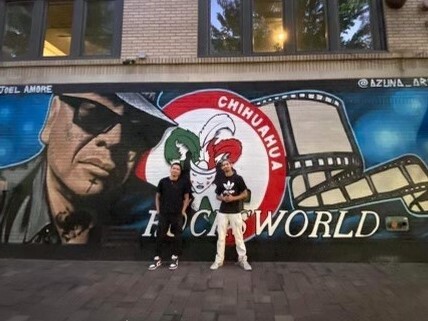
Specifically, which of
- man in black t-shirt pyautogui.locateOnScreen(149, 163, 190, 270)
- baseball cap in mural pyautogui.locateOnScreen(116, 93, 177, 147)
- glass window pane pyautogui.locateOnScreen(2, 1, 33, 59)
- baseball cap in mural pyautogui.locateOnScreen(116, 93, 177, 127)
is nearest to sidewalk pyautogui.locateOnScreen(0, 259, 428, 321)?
man in black t-shirt pyautogui.locateOnScreen(149, 163, 190, 270)

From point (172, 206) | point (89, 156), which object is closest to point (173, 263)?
point (172, 206)

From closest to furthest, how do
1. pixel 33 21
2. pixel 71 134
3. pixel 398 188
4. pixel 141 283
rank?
pixel 141 283
pixel 398 188
pixel 71 134
pixel 33 21

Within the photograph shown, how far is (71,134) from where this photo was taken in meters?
8.68

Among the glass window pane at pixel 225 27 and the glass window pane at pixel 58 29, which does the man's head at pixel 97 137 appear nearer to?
the glass window pane at pixel 58 29

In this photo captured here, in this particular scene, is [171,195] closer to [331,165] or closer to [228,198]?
[228,198]

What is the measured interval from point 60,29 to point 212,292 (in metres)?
6.89

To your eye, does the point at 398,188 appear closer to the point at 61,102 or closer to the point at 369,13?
the point at 369,13

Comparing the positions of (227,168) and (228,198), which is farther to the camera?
(227,168)

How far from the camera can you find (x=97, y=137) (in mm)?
8633

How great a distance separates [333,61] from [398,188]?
285cm

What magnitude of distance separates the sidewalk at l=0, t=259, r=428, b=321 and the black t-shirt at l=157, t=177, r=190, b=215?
1073mm

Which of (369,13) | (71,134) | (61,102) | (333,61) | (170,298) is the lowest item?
(170,298)

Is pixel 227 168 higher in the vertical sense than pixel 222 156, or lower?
lower

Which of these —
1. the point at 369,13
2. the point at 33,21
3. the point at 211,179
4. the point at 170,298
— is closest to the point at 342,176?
the point at 211,179
